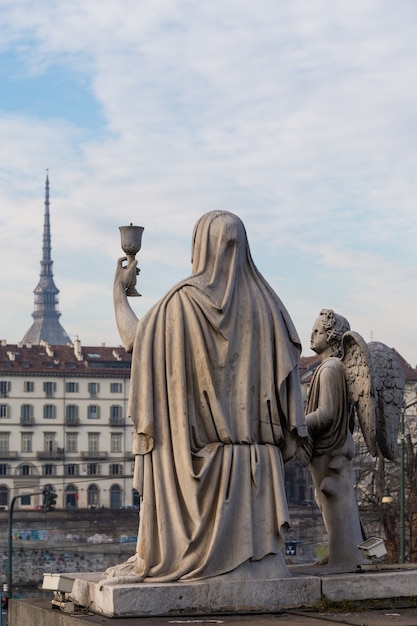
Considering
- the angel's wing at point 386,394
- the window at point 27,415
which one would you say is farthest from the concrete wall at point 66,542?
the angel's wing at point 386,394

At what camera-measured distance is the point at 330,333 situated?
9562mm

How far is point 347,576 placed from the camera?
27.3 feet

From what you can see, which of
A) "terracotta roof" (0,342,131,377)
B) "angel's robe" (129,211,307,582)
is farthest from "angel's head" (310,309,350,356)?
"terracotta roof" (0,342,131,377)

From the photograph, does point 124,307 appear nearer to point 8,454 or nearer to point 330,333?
point 330,333

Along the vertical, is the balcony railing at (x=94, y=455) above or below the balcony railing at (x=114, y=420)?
below

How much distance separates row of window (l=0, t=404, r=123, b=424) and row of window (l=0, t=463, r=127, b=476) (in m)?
4.16

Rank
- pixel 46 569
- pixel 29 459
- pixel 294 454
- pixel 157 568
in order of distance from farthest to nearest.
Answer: pixel 29 459 < pixel 46 569 < pixel 294 454 < pixel 157 568

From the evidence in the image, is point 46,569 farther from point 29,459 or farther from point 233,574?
point 233,574

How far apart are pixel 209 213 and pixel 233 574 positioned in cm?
215

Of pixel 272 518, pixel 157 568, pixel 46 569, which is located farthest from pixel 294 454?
pixel 46 569

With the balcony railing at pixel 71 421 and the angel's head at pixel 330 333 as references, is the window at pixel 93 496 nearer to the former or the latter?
the balcony railing at pixel 71 421

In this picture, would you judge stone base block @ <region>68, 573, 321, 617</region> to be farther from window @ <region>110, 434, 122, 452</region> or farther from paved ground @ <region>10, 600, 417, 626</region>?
window @ <region>110, 434, 122, 452</region>

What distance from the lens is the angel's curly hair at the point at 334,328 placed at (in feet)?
31.3

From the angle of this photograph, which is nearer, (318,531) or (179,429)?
(179,429)
